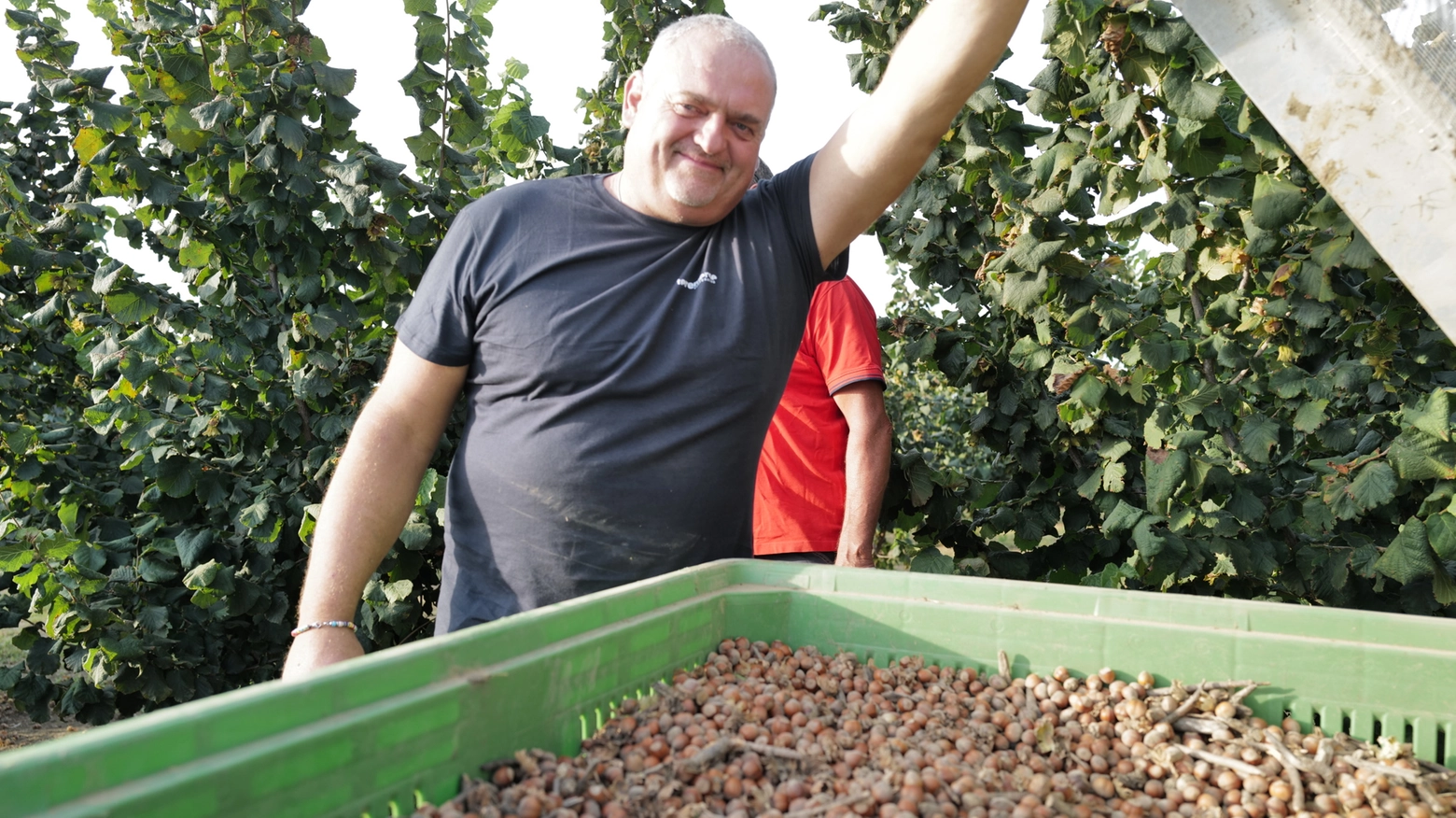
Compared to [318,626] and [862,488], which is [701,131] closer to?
[318,626]

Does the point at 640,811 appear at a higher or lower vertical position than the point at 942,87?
lower

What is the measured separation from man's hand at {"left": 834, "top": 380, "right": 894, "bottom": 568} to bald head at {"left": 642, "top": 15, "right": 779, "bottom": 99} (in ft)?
4.29

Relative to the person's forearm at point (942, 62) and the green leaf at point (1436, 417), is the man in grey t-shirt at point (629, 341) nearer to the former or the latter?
the person's forearm at point (942, 62)

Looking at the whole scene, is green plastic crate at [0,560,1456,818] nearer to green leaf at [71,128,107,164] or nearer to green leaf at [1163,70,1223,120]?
green leaf at [1163,70,1223,120]

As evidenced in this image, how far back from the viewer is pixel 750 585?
74.4 inches

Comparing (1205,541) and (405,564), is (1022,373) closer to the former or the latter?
(1205,541)

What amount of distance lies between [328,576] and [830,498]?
1827 mm

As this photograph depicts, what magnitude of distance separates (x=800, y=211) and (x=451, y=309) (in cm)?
78

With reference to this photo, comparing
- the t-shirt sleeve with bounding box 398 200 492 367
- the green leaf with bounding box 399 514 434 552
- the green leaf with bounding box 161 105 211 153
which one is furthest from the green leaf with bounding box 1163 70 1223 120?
the green leaf with bounding box 161 105 211 153

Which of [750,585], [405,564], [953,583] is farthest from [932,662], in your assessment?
[405,564]

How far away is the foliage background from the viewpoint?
3.00m

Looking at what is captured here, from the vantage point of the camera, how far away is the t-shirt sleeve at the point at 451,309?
2.13 metres

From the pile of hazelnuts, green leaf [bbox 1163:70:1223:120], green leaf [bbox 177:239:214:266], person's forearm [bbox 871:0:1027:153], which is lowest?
the pile of hazelnuts

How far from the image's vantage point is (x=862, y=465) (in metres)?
3.32
